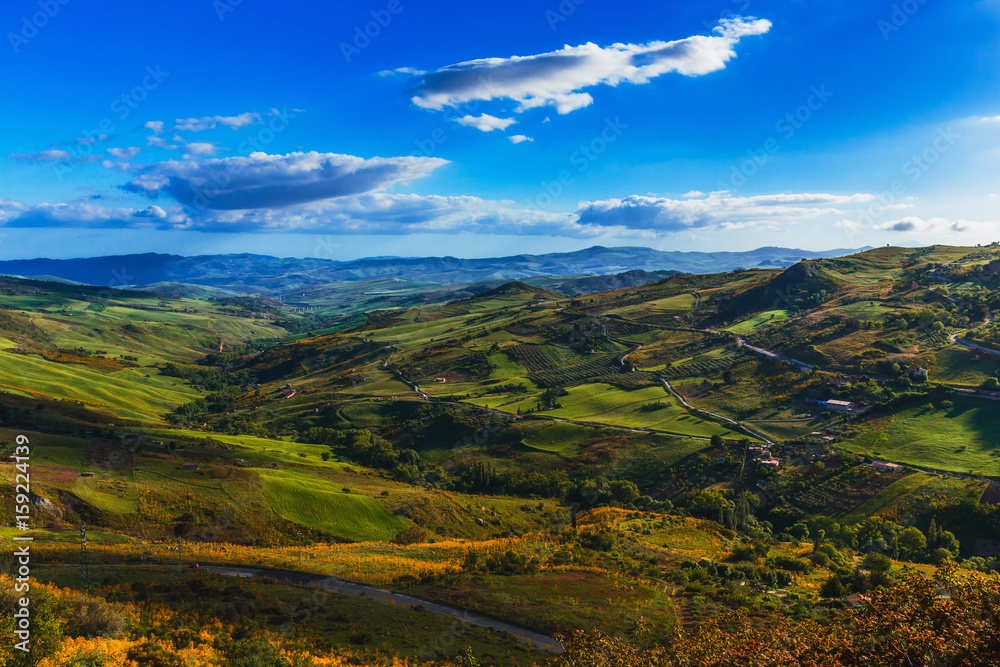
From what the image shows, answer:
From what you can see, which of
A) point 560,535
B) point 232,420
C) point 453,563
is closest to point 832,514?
point 560,535

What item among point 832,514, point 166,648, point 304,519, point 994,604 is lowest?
point 832,514

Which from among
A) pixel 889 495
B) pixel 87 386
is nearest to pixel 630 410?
pixel 889 495

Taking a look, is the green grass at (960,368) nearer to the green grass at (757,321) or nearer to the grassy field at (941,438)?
the grassy field at (941,438)

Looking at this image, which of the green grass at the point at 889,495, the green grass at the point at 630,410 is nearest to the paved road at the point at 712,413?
the green grass at the point at 630,410

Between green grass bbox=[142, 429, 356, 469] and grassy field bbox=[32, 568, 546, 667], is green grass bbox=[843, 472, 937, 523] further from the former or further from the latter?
green grass bbox=[142, 429, 356, 469]

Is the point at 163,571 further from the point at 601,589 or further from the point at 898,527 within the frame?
the point at 898,527

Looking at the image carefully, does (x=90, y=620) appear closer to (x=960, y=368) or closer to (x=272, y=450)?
(x=272, y=450)

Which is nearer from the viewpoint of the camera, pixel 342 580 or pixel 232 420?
pixel 342 580
